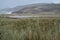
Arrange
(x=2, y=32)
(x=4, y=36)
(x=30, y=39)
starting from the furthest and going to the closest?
(x=2, y=32) → (x=4, y=36) → (x=30, y=39)

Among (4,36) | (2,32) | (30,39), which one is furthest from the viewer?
(2,32)

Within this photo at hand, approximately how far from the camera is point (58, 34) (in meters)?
2.17

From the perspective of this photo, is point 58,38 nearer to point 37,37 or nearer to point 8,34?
point 37,37

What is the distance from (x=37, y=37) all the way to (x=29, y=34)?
0.10m

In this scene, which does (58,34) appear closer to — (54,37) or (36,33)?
(54,37)

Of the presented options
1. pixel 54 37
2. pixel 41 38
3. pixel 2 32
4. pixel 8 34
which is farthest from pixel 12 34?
pixel 54 37

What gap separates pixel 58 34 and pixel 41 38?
0.26m

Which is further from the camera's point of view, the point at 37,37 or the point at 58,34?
the point at 58,34

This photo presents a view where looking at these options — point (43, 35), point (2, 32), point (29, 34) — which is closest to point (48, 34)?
point (43, 35)

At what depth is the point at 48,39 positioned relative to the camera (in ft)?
6.64

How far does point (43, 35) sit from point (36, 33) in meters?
0.09

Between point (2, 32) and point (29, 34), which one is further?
point (2, 32)

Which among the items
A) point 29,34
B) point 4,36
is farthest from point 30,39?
point 4,36

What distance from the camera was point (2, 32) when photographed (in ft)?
7.42
